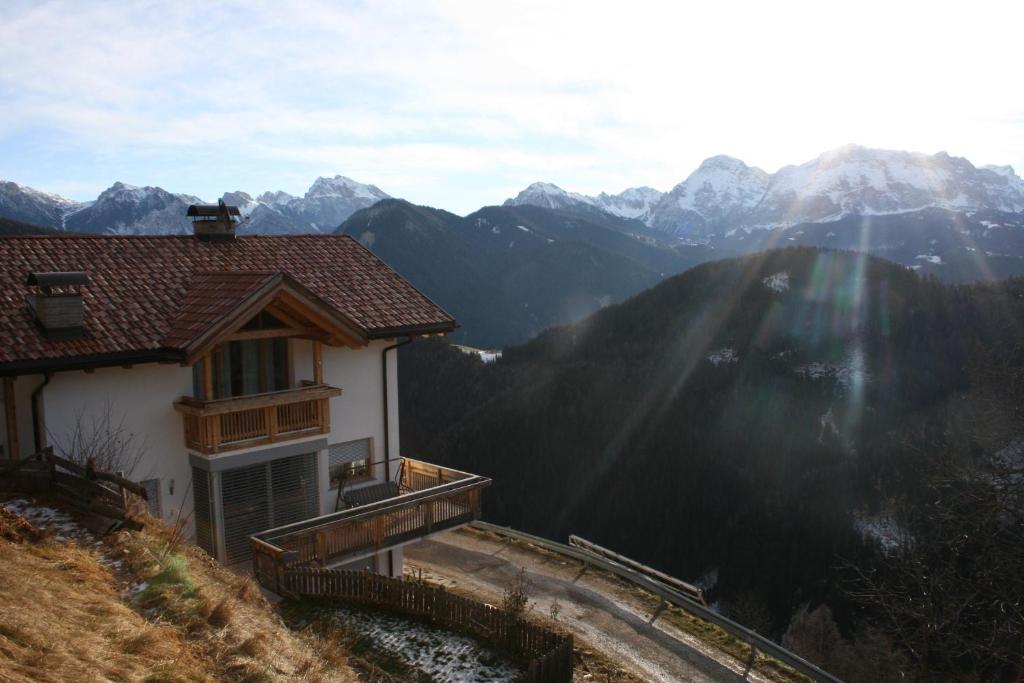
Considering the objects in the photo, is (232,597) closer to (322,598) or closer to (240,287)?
(322,598)

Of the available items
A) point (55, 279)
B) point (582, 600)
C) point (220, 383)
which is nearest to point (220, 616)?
point (220, 383)

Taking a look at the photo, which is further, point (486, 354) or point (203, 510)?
point (486, 354)

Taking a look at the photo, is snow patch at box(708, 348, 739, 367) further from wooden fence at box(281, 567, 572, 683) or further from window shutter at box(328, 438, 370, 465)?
wooden fence at box(281, 567, 572, 683)

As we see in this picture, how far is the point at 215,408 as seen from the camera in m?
14.7

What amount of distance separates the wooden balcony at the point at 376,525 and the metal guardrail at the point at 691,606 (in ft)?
5.92

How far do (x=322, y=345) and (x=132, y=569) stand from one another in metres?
7.06

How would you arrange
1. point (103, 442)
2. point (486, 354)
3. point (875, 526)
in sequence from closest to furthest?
point (103, 442) < point (875, 526) < point (486, 354)

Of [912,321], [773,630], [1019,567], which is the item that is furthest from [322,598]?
[912,321]

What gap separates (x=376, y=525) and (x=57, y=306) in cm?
726

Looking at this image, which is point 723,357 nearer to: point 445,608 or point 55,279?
point 445,608

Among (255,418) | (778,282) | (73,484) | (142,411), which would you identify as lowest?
(778,282)

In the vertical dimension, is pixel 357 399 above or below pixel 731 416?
above

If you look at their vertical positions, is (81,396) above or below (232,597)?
above

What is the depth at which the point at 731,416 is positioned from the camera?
142 m
